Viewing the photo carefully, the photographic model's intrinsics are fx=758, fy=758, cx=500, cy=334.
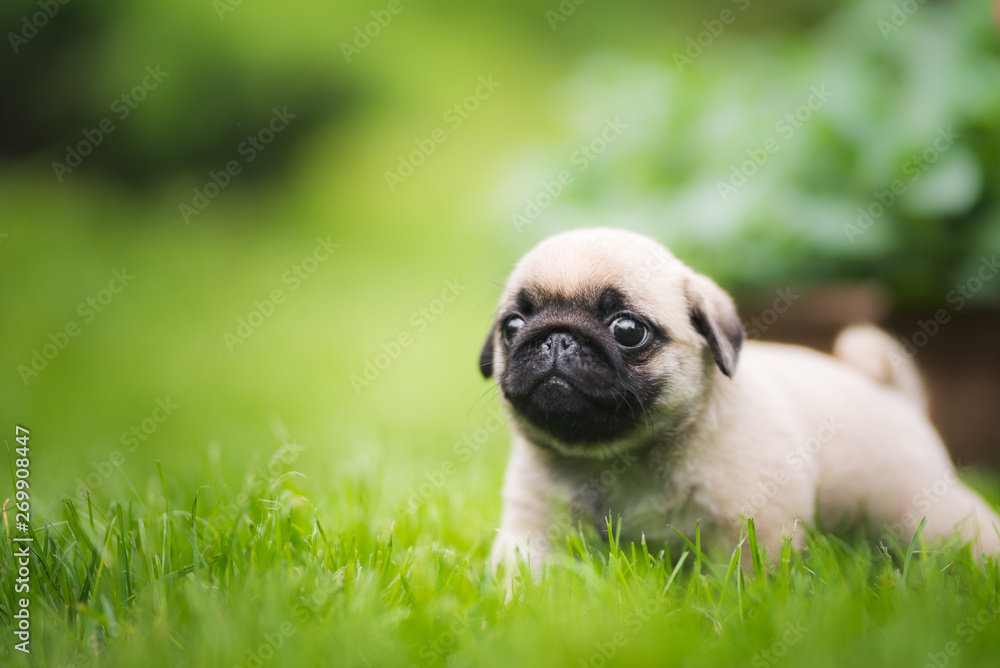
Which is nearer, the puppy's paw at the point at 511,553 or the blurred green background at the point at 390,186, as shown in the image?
the puppy's paw at the point at 511,553

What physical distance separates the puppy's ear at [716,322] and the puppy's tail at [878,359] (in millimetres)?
1058

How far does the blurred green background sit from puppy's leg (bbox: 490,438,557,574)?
0.67 meters

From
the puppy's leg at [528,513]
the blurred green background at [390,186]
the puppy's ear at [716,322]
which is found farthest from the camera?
the blurred green background at [390,186]

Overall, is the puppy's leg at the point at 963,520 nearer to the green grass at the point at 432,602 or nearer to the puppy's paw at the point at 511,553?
the green grass at the point at 432,602

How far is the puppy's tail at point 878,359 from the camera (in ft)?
11.6

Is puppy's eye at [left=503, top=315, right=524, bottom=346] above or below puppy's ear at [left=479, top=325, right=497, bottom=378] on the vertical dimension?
above

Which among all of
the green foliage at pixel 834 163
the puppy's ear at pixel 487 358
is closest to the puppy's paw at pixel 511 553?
the puppy's ear at pixel 487 358

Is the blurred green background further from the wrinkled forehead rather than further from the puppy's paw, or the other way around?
the wrinkled forehead

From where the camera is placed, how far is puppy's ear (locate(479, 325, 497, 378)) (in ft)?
10.00

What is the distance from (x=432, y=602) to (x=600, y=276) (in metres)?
1.21

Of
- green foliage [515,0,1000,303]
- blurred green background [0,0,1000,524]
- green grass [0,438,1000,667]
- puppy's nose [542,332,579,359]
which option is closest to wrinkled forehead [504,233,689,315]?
puppy's nose [542,332,579,359]

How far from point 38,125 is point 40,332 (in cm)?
508

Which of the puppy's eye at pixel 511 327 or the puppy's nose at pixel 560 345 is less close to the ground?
the puppy's nose at pixel 560 345

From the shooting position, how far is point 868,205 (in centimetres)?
441
